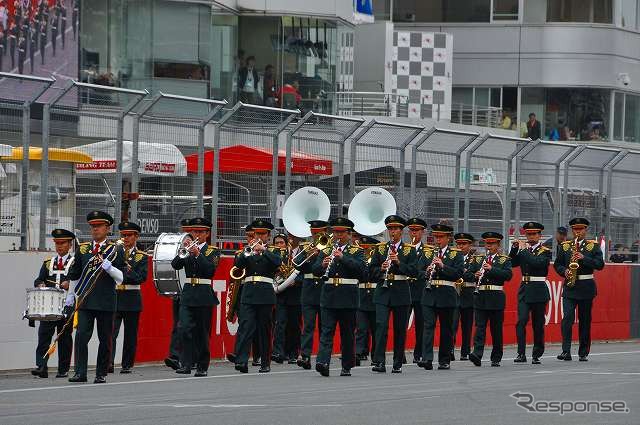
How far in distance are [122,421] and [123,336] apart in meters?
6.35

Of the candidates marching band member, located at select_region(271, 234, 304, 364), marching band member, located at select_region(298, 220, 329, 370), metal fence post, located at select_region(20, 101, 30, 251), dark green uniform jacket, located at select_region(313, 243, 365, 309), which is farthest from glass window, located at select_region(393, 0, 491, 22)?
metal fence post, located at select_region(20, 101, 30, 251)

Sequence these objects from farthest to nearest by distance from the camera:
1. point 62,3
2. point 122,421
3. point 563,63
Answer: point 563,63
point 62,3
point 122,421

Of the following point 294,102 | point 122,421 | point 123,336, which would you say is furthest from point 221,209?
point 294,102

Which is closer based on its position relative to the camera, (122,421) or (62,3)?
(122,421)

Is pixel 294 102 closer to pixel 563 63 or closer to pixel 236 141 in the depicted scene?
pixel 563 63

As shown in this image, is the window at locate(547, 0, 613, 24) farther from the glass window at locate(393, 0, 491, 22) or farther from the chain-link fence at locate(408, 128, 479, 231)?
the chain-link fence at locate(408, 128, 479, 231)

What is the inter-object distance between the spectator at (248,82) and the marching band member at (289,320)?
1485cm

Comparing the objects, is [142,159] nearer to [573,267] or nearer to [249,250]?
[249,250]

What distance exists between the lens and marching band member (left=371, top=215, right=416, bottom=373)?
716 inches

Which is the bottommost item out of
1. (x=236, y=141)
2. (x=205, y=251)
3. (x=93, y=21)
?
(x=205, y=251)

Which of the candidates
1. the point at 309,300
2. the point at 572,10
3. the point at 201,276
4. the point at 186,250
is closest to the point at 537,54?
the point at 572,10

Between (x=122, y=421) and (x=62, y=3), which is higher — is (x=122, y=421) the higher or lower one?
the lower one

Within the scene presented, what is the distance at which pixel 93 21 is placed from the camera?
32156 mm

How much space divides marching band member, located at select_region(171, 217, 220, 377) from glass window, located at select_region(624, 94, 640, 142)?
3025cm
